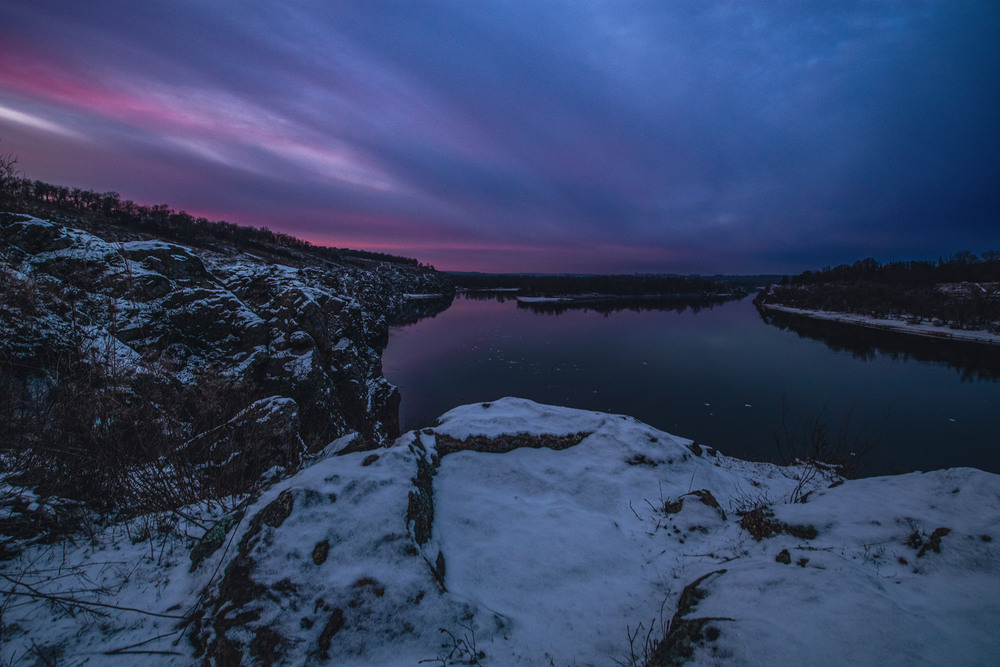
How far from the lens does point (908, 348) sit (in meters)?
34.8

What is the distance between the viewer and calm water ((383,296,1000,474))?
16078 millimetres

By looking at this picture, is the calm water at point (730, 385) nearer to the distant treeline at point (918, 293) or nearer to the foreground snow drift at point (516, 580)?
the foreground snow drift at point (516, 580)

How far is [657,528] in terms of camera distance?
4531 mm

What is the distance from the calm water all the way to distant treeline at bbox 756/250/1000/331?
19.2 metres

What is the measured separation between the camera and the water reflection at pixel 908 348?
28375mm

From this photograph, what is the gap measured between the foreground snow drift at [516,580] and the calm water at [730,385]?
1202 centimetres

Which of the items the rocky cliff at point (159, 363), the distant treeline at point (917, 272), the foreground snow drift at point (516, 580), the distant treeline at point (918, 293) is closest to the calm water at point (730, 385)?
the rocky cliff at point (159, 363)

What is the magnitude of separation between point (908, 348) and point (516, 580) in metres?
51.6

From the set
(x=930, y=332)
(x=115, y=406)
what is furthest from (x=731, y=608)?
(x=930, y=332)

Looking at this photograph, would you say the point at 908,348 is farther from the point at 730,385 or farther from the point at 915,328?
the point at 730,385

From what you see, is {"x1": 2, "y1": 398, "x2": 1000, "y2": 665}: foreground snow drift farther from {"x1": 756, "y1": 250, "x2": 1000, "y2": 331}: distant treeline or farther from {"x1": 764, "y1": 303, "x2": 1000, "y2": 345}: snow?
{"x1": 756, "y1": 250, "x2": 1000, "y2": 331}: distant treeline

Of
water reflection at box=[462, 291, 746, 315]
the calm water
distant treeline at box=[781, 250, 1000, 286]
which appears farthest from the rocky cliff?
distant treeline at box=[781, 250, 1000, 286]

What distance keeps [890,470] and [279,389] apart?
21300 millimetres

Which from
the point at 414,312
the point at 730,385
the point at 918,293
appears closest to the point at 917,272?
the point at 918,293
